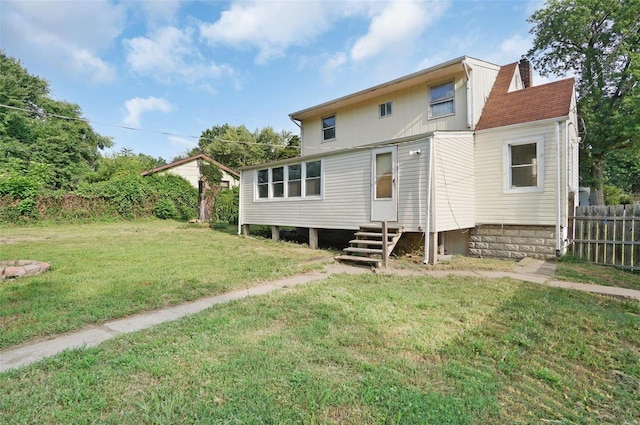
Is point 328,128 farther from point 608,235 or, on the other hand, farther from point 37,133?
point 37,133

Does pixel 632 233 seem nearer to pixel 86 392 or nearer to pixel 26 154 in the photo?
pixel 86 392

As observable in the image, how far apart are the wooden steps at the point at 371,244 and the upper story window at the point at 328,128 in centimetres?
623

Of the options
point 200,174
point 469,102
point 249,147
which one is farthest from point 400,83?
point 249,147

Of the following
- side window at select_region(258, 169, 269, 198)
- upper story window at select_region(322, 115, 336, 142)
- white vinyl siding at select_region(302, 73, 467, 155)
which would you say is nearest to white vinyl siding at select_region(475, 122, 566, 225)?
white vinyl siding at select_region(302, 73, 467, 155)

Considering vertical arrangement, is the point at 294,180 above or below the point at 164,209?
above

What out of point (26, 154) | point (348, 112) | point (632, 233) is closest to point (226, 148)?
point (26, 154)

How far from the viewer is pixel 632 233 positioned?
718 cm

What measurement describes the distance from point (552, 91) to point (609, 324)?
758 centimetres

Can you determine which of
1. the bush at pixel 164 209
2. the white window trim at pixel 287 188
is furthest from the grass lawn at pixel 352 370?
the bush at pixel 164 209

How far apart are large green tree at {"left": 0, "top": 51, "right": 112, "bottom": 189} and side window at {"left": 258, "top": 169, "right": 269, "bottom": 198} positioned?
18.2 meters

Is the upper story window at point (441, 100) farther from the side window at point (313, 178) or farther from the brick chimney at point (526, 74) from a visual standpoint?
the side window at point (313, 178)

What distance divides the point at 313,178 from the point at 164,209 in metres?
14.5

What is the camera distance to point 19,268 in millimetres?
5953

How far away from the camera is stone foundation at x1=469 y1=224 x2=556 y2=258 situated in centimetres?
792
